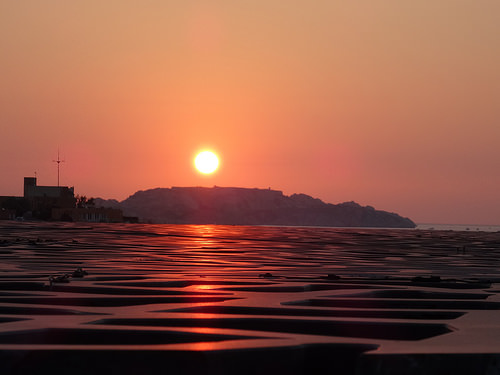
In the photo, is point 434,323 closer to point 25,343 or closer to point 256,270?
point 25,343

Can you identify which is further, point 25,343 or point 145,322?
point 145,322

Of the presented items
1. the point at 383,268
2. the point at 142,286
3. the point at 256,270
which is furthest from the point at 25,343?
the point at 383,268

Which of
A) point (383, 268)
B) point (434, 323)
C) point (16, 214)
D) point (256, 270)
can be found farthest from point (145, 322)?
point (16, 214)

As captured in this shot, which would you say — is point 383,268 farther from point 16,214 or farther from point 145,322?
point 16,214

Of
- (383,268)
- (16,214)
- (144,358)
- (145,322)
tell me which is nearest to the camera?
(144,358)

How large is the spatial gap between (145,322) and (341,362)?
7.93ft

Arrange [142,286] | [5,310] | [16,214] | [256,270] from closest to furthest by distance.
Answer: [5,310] → [142,286] → [256,270] → [16,214]

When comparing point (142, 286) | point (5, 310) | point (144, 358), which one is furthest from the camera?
point (142, 286)

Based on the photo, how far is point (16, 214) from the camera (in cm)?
12350

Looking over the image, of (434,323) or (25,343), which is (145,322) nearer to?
(25,343)

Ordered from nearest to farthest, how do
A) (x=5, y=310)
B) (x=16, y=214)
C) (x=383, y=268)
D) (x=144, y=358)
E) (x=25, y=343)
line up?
(x=144, y=358) < (x=25, y=343) < (x=5, y=310) < (x=383, y=268) < (x=16, y=214)

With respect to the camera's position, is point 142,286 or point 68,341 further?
point 142,286

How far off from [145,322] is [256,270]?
902cm

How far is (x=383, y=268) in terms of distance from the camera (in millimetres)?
18969
